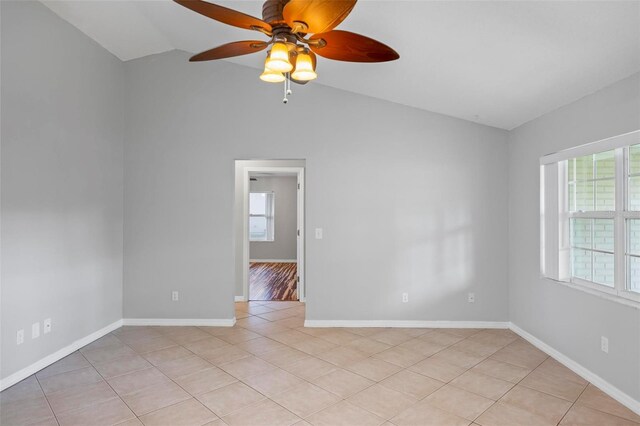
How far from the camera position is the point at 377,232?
427 centimetres

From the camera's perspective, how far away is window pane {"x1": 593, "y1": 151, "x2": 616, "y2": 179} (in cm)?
285

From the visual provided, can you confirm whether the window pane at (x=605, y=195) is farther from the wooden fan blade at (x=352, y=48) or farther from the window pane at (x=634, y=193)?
the wooden fan blade at (x=352, y=48)

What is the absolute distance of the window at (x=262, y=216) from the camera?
10070mm

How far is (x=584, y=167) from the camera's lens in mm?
3199

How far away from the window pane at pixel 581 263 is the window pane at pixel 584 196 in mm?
386

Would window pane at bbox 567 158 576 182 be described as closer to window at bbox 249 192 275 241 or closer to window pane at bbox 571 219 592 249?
window pane at bbox 571 219 592 249

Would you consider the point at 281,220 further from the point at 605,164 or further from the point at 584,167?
the point at 605,164

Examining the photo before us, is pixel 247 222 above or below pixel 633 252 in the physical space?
above

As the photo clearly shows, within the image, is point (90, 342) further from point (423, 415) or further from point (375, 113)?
point (375, 113)

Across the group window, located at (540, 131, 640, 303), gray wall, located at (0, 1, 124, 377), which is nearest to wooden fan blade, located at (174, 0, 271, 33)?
gray wall, located at (0, 1, 124, 377)

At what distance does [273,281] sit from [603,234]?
17.7 ft

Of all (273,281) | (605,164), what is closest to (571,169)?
(605,164)

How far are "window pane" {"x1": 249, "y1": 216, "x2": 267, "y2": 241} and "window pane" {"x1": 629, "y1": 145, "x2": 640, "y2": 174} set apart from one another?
834cm

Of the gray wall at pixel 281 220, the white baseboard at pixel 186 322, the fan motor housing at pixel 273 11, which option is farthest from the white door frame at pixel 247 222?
the gray wall at pixel 281 220
